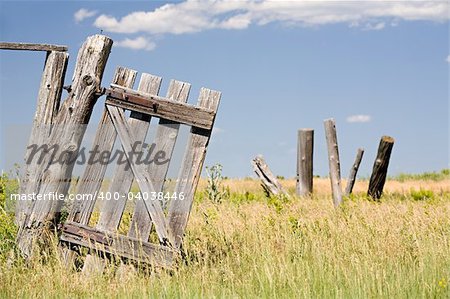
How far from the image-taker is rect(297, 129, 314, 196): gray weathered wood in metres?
13.7

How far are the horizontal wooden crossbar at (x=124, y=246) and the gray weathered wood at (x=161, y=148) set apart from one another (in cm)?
11

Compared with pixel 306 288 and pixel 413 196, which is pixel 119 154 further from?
pixel 413 196

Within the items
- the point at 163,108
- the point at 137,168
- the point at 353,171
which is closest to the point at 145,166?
the point at 137,168

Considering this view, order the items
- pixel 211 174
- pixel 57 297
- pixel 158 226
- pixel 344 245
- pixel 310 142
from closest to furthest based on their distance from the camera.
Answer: pixel 57 297 < pixel 158 226 < pixel 344 245 < pixel 211 174 < pixel 310 142

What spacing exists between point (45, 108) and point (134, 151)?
3.62ft

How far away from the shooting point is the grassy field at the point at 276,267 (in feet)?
17.2

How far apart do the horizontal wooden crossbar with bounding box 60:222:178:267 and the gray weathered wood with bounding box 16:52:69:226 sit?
633 mm

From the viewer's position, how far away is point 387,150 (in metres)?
12.7

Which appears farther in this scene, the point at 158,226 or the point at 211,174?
the point at 211,174

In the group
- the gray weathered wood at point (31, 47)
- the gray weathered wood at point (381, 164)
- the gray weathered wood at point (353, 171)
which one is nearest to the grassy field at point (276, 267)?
the gray weathered wood at point (31, 47)

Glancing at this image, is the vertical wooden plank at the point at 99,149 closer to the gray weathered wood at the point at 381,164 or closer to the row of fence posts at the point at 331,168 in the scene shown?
the row of fence posts at the point at 331,168

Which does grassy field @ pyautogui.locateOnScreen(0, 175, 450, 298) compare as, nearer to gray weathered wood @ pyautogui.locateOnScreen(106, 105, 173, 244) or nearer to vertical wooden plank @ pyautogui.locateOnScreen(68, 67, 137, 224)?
gray weathered wood @ pyautogui.locateOnScreen(106, 105, 173, 244)

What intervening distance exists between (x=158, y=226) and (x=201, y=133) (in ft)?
3.41

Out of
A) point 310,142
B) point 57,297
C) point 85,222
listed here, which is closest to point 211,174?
point 310,142
